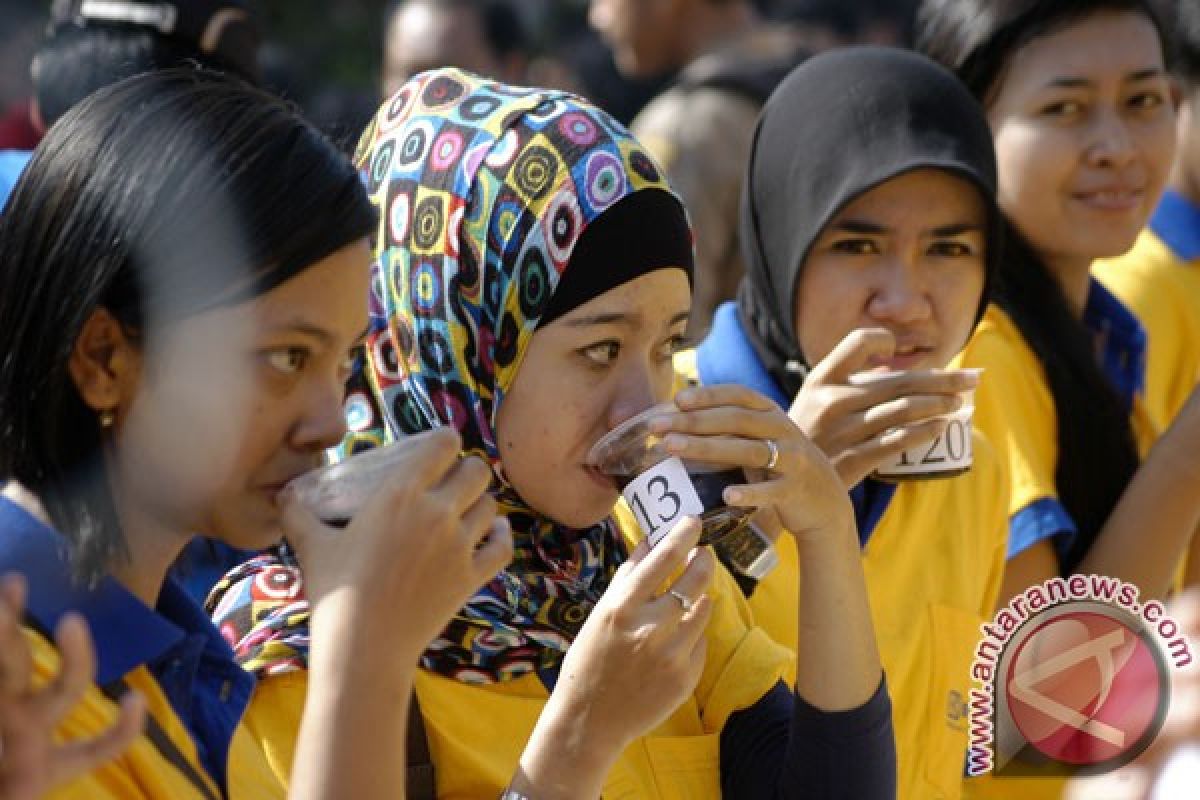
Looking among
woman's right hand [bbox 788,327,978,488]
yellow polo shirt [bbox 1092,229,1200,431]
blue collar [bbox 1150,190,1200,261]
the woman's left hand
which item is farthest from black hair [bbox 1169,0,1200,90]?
the woman's left hand

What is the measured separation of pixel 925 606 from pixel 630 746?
79 cm

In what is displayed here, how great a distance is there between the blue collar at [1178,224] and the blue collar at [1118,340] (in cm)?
61

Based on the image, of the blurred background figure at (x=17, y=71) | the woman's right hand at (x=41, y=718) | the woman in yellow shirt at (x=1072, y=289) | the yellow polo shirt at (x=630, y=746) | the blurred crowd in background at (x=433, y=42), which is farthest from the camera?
the blurred crowd in background at (x=433, y=42)

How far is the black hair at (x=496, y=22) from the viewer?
8070 mm

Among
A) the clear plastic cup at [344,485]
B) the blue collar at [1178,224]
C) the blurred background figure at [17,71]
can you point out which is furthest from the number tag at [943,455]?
the blurred background figure at [17,71]

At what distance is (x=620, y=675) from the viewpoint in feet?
7.34

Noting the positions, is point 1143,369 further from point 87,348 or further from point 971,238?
point 87,348

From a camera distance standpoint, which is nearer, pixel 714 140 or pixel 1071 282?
pixel 1071 282

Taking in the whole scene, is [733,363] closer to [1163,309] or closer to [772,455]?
[772,455]

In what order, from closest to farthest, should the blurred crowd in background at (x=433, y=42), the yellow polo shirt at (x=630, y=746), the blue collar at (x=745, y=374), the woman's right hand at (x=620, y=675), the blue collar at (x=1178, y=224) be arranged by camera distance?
the woman's right hand at (x=620, y=675) → the yellow polo shirt at (x=630, y=746) → the blue collar at (x=745, y=374) → the blue collar at (x=1178, y=224) → the blurred crowd in background at (x=433, y=42)

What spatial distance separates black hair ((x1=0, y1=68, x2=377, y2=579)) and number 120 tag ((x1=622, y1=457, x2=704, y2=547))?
0.54 m

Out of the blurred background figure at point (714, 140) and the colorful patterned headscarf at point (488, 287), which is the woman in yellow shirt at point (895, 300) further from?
the blurred background figure at point (714, 140)

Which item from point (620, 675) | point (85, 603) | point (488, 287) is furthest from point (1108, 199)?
point (85, 603)

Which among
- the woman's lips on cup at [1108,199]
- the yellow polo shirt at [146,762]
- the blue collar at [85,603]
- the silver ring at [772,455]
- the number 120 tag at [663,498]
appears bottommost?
the yellow polo shirt at [146,762]
